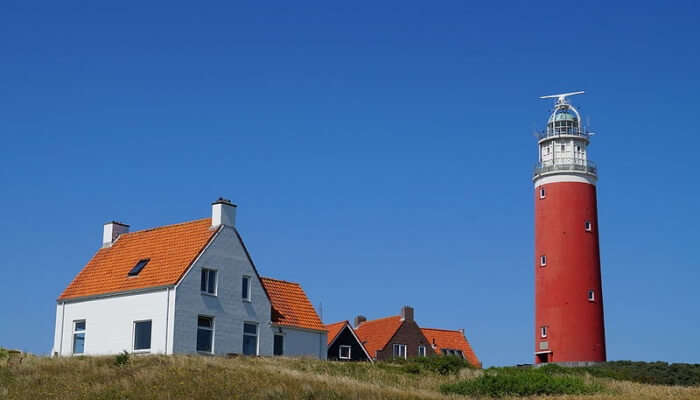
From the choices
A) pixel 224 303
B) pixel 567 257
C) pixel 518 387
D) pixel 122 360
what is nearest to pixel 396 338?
pixel 567 257

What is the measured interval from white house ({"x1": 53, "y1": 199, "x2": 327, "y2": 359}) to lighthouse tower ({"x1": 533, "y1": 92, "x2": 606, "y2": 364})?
57.3 feet

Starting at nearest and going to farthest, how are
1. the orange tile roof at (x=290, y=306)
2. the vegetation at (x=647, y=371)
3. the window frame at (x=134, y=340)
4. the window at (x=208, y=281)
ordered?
the window frame at (x=134, y=340) < the window at (x=208, y=281) < the orange tile roof at (x=290, y=306) < the vegetation at (x=647, y=371)

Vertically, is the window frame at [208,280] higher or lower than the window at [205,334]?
higher

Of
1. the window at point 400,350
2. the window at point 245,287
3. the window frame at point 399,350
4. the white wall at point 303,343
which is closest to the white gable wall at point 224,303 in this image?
the window at point 245,287

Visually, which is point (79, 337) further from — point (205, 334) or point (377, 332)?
point (377, 332)

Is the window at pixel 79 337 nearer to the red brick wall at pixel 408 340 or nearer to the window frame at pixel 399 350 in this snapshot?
the red brick wall at pixel 408 340

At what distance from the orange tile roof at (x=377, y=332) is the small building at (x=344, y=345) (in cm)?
641

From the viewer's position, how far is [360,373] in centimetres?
3653

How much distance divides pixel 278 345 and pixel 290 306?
9.64ft

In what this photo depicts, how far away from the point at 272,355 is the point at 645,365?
2221 centimetres

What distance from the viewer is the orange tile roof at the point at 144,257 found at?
39.7 m

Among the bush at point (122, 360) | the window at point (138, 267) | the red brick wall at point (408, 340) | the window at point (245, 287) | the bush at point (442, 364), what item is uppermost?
the window at point (138, 267)

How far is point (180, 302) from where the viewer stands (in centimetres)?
3828

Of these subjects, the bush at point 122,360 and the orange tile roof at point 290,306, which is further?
the orange tile roof at point 290,306
